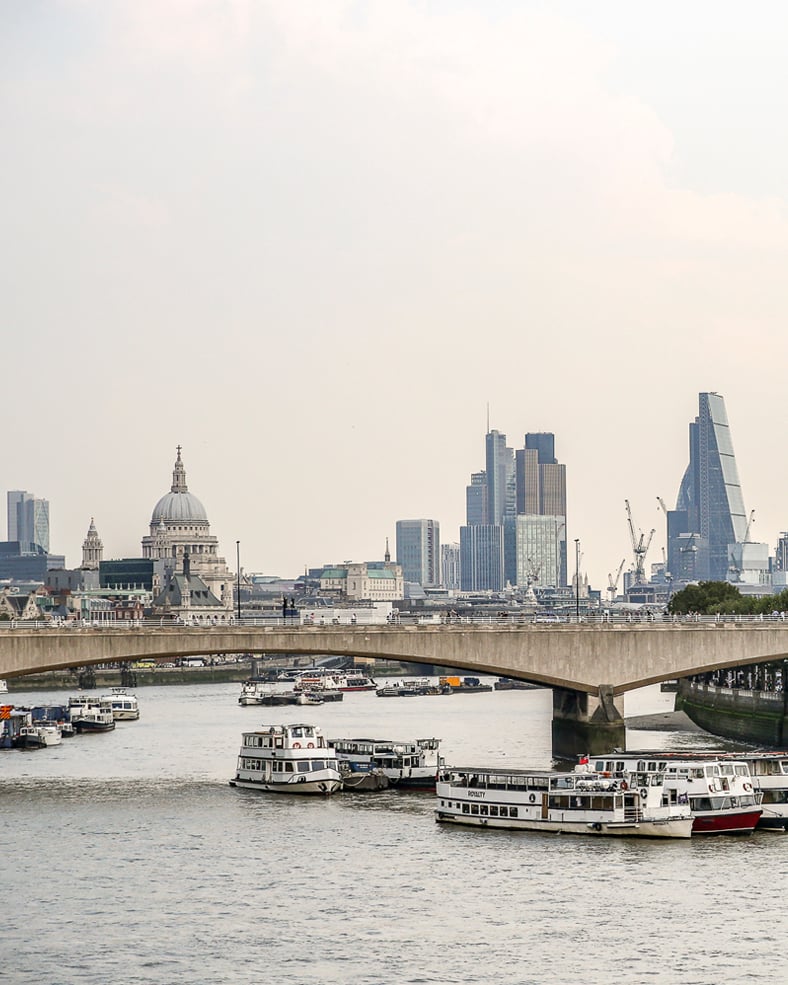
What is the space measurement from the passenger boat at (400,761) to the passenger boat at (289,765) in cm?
196

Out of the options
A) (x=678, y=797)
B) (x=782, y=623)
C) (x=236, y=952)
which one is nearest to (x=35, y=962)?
(x=236, y=952)

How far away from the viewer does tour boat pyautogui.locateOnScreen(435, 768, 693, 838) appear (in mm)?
75938

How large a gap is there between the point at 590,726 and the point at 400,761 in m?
15.3

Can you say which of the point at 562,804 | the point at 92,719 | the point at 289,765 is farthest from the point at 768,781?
the point at 92,719

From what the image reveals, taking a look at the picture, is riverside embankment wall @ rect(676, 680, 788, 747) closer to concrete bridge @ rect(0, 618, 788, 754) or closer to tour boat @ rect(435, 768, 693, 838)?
concrete bridge @ rect(0, 618, 788, 754)

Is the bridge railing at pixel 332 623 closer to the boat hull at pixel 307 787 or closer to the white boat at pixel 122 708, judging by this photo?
the boat hull at pixel 307 787

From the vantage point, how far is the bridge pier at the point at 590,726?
10288 centimetres

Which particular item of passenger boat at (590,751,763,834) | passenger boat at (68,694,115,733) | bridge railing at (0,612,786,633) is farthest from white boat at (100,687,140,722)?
passenger boat at (590,751,763,834)

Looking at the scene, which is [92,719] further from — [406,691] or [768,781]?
[406,691]

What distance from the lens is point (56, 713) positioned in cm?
13538

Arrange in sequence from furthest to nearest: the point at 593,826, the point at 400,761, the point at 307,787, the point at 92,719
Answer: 1. the point at 92,719
2. the point at 400,761
3. the point at 307,787
4. the point at 593,826

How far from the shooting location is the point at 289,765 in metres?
90.6

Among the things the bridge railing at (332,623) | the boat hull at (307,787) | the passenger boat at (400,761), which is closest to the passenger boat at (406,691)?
the bridge railing at (332,623)

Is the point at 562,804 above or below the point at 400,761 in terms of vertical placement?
below
